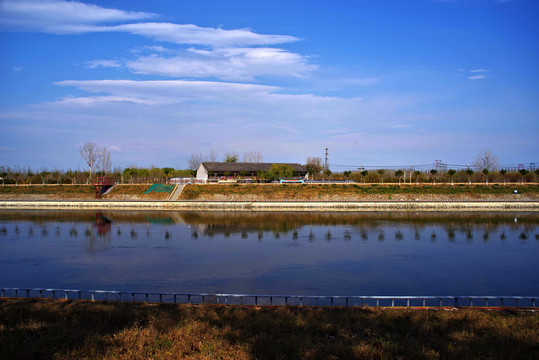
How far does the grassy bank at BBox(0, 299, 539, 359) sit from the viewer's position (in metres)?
6.48

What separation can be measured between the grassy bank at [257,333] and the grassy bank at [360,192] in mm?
34516

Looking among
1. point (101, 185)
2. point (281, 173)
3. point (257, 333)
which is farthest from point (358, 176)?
point (257, 333)

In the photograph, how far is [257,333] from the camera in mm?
7492

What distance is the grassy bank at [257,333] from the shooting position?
648cm

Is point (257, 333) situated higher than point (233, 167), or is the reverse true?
point (233, 167)

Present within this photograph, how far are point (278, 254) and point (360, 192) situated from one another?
90.9 feet

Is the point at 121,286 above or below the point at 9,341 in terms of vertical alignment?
below

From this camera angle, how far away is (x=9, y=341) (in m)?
6.82

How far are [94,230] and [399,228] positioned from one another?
63.3ft

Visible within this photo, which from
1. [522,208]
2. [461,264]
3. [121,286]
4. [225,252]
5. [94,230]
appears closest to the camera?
[121,286]

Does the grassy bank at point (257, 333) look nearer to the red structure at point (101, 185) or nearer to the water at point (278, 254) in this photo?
the water at point (278, 254)

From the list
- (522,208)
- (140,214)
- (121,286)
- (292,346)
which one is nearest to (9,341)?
(292,346)

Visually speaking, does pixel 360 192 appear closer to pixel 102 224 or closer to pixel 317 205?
pixel 317 205

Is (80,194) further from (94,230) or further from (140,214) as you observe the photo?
(94,230)
